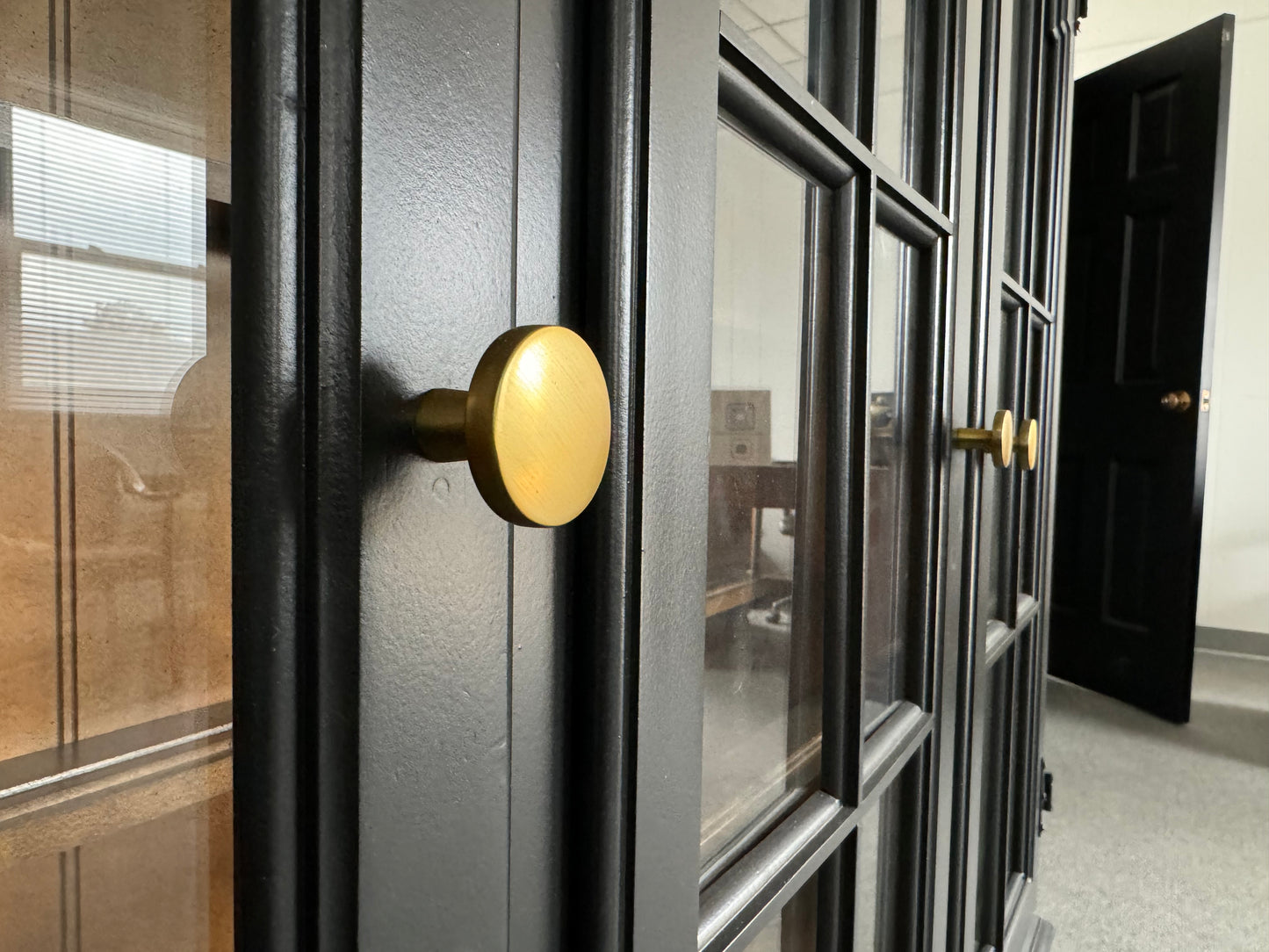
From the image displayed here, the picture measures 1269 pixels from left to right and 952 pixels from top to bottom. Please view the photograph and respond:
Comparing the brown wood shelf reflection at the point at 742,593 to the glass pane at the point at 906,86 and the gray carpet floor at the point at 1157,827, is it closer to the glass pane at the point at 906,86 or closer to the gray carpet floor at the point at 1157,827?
the glass pane at the point at 906,86

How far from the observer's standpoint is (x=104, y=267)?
154mm

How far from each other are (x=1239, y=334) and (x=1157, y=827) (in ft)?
6.42

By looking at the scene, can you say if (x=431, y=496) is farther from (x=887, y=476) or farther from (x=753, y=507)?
(x=887, y=476)

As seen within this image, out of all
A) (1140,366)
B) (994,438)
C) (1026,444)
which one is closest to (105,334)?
(994,438)

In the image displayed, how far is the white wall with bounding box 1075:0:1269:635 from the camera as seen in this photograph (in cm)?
282

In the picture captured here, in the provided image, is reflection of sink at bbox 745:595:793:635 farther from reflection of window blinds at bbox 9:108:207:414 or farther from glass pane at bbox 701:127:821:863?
reflection of window blinds at bbox 9:108:207:414

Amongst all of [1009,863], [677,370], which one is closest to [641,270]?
[677,370]

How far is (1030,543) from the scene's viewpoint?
3.63 feet

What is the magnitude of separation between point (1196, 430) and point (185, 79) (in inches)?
95.9

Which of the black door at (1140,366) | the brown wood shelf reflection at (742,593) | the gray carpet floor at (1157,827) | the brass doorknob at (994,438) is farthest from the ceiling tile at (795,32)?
the black door at (1140,366)

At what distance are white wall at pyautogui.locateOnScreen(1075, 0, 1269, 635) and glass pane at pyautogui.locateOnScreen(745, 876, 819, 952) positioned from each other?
292 centimetres

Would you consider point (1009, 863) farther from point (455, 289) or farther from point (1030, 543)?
point (455, 289)

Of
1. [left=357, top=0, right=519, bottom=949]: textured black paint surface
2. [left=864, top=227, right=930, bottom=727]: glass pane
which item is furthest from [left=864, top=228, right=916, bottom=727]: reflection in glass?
[left=357, top=0, right=519, bottom=949]: textured black paint surface

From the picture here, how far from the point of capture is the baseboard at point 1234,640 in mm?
2822
